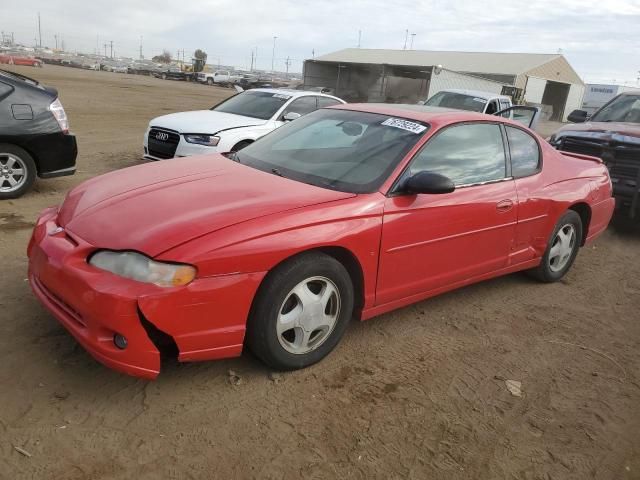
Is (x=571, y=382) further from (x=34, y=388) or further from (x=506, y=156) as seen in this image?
(x=34, y=388)

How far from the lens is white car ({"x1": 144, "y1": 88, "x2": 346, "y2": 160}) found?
7414 mm

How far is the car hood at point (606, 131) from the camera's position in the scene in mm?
6932

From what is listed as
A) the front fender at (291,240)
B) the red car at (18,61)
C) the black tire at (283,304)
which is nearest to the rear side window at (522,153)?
the front fender at (291,240)

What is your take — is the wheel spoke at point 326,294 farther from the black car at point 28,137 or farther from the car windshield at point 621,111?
the car windshield at point 621,111

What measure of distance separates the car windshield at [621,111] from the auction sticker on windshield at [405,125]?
19.2 ft

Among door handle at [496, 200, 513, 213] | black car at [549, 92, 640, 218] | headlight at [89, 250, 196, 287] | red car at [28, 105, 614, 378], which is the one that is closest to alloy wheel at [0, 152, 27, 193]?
red car at [28, 105, 614, 378]

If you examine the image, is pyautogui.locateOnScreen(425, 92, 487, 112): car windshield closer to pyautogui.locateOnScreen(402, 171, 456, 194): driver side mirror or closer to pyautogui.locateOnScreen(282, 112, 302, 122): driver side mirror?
pyautogui.locateOnScreen(282, 112, 302, 122): driver side mirror

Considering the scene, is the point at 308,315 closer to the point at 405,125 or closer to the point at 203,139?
the point at 405,125

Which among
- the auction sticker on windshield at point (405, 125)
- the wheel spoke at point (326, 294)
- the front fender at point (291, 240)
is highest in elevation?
the auction sticker on windshield at point (405, 125)

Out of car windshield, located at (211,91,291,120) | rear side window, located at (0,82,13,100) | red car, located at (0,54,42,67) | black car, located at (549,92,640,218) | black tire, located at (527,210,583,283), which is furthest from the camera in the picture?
red car, located at (0,54,42,67)

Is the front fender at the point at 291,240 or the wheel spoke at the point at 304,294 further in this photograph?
the wheel spoke at the point at 304,294

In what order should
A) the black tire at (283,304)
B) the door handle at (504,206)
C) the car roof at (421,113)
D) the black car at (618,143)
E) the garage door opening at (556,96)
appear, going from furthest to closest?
the garage door opening at (556,96) < the black car at (618,143) < the door handle at (504,206) < the car roof at (421,113) < the black tire at (283,304)

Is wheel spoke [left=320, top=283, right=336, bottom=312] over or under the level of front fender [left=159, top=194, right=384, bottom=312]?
under

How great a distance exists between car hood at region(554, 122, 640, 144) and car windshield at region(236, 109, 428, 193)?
4.58 metres
